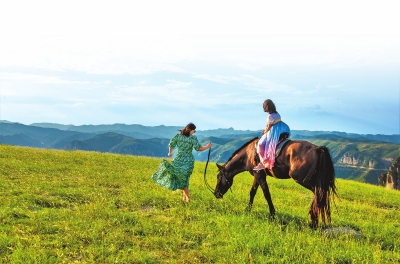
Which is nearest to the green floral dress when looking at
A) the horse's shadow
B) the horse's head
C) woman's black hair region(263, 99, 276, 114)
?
the horse's head

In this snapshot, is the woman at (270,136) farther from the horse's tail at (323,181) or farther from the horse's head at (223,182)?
the horse's head at (223,182)

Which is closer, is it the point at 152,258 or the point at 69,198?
the point at 152,258

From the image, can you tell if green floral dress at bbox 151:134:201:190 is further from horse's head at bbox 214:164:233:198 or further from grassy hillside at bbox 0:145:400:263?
horse's head at bbox 214:164:233:198

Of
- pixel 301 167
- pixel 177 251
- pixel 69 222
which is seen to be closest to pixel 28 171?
pixel 69 222

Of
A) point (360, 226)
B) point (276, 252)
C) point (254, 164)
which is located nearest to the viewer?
point (276, 252)

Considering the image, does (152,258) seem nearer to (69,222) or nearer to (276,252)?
(276,252)

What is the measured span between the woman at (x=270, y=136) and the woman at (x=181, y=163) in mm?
2862

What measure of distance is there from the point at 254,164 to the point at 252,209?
171 centimetres

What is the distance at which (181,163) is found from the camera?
1343 cm

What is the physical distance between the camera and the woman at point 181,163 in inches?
521

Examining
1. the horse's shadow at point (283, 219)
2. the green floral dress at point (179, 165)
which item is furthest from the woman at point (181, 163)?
the horse's shadow at point (283, 219)

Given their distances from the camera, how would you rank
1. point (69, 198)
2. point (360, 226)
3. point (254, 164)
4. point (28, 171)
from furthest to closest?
1. point (28, 171)
2. point (69, 198)
3. point (254, 164)
4. point (360, 226)

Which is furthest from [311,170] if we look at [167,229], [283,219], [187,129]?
[187,129]

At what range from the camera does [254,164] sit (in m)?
11.9
